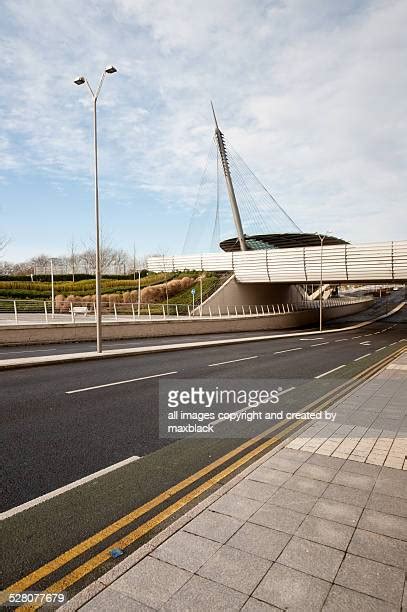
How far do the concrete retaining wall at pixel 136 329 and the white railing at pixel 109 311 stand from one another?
31.7 inches

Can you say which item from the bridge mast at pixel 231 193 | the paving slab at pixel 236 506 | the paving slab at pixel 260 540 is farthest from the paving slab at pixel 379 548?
the bridge mast at pixel 231 193

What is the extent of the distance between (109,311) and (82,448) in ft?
108

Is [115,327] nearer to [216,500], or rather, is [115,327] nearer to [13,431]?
[13,431]

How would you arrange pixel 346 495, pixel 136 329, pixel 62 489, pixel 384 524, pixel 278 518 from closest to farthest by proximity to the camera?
pixel 384 524 < pixel 278 518 < pixel 346 495 < pixel 62 489 < pixel 136 329

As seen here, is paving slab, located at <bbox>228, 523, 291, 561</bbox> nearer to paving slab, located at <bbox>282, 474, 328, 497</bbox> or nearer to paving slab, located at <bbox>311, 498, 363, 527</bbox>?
paving slab, located at <bbox>311, 498, 363, 527</bbox>

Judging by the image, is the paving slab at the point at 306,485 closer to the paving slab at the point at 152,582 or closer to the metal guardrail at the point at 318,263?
the paving slab at the point at 152,582

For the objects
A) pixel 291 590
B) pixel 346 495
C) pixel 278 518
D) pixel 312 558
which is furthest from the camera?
pixel 346 495

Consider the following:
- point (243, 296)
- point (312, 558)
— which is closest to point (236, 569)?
point (312, 558)

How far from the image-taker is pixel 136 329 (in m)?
26.5

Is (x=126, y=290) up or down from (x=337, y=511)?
up

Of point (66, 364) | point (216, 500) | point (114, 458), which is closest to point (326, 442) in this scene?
point (216, 500)

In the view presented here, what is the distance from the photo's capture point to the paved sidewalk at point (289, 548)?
2867mm

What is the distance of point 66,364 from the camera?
47.0ft

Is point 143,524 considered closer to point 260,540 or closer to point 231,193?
point 260,540
